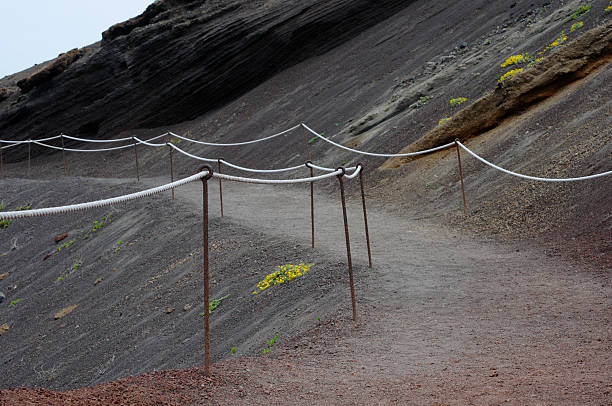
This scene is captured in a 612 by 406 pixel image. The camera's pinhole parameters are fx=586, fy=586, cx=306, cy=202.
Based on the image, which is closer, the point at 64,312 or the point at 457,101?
the point at 64,312

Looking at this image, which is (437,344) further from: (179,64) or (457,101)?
(179,64)

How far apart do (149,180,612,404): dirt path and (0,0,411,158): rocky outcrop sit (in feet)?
64.2

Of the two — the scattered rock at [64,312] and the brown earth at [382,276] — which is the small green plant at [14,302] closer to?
the brown earth at [382,276]

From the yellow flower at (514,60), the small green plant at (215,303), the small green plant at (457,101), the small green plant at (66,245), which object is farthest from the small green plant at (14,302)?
the yellow flower at (514,60)

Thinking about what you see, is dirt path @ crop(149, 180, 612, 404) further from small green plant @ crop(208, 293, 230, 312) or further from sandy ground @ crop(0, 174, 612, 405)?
small green plant @ crop(208, 293, 230, 312)

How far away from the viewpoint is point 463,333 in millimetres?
5234

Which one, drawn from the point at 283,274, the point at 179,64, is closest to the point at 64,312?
the point at 283,274

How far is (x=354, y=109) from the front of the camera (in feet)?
61.6

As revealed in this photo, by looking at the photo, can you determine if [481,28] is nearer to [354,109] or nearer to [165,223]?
[354,109]

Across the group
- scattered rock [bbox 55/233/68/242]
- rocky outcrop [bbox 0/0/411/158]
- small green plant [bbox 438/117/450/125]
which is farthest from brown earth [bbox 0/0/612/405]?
rocky outcrop [bbox 0/0/411/158]

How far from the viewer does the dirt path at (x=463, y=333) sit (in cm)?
A: 388

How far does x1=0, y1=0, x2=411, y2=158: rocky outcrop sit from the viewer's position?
2695cm

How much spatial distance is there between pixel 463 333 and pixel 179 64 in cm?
2525

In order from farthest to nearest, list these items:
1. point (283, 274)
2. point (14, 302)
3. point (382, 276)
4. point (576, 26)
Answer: point (576, 26)
point (14, 302)
point (283, 274)
point (382, 276)
